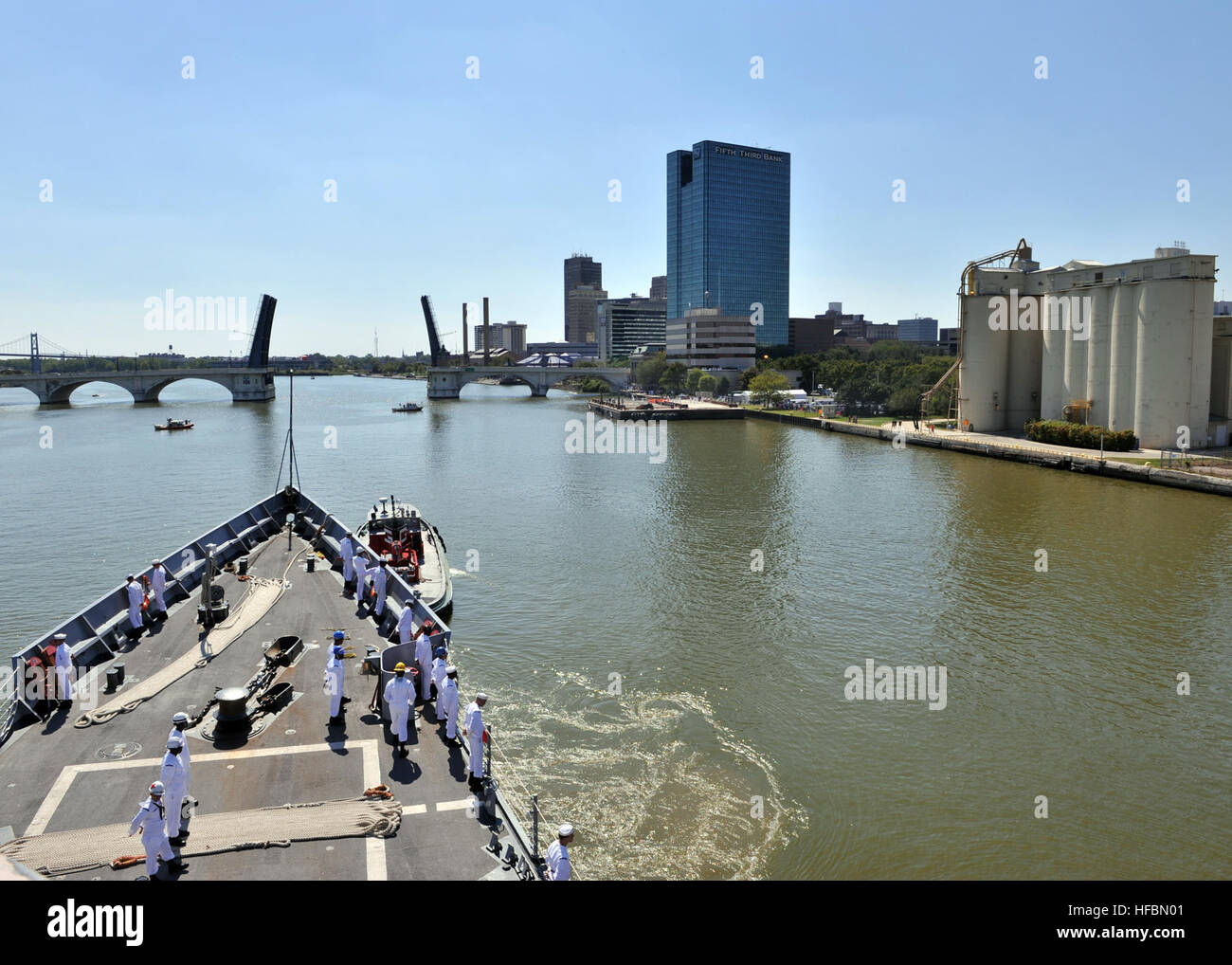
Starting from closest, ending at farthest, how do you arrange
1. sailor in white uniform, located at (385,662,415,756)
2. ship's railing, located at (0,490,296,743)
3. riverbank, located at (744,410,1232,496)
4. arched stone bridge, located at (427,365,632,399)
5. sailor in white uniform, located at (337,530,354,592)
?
sailor in white uniform, located at (385,662,415,756), ship's railing, located at (0,490,296,743), sailor in white uniform, located at (337,530,354,592), riverbank, located at (744,410,1232,496), arched stone bridge, located at (427,365,632,399)

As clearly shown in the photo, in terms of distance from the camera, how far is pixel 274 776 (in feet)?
32.5

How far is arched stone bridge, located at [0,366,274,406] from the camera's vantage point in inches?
3863

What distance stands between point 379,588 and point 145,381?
10406 centimetres

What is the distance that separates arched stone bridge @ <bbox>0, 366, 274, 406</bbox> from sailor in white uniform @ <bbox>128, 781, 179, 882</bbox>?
336 feet

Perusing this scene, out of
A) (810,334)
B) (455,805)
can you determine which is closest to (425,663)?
(455,805)

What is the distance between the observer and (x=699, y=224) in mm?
160500

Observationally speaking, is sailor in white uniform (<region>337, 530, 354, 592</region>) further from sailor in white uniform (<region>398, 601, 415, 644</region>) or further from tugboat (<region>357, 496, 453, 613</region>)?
sailor in white uniform (<region>398, 601, 415, 644</region>)

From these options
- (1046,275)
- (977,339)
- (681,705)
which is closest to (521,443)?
(977,339)

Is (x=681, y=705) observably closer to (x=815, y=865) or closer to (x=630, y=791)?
(x=630, y=791)

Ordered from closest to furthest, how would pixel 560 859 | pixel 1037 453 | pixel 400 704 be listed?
pixel 560 859
pixel 400 704
pixel 1037 453

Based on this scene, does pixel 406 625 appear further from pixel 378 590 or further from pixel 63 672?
pixel 63 672

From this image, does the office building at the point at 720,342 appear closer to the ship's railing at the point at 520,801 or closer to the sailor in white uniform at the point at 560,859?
the ship's railing at the point at 520,801

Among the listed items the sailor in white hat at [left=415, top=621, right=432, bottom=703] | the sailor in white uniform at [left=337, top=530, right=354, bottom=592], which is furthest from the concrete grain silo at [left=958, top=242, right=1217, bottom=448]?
the sailor in white hat at [left=415, top=621, right=432, bottom=703]
